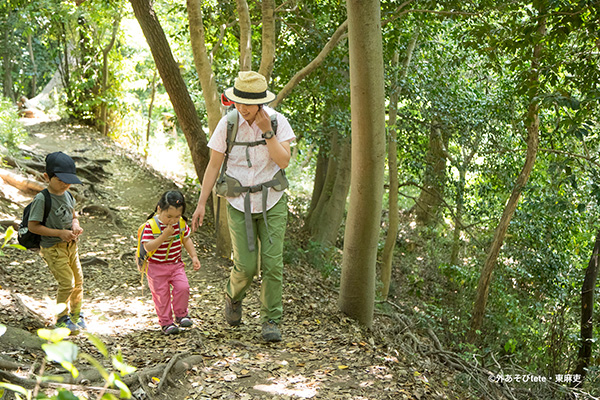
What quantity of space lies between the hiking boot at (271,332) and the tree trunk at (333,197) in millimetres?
7576

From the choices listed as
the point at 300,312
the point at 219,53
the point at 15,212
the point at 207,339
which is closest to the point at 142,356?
the point at 207,339

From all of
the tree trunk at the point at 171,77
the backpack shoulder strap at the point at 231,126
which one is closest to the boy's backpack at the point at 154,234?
the backpack shoulder strap at the point at 231,126

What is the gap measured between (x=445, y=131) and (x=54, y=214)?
8380 mm

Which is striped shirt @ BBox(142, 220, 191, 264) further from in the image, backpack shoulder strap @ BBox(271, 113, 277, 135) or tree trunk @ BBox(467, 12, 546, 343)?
tree trunk @ BBox(467, 12, 546, 343)

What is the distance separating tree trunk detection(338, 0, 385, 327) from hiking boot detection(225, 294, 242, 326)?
136 centimetres

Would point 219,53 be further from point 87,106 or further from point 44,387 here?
point 44,387

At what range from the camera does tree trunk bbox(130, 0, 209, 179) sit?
8273 millimetres

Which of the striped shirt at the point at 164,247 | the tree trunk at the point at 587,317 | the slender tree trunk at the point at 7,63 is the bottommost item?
the tree trunk at the point at 587,317

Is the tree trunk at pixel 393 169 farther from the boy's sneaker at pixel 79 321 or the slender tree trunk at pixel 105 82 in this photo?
the slender tree trunk at pixel 105 82

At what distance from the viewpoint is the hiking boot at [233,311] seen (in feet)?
17.3

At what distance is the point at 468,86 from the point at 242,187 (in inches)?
332

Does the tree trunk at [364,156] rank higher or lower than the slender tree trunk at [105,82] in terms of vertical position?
lower

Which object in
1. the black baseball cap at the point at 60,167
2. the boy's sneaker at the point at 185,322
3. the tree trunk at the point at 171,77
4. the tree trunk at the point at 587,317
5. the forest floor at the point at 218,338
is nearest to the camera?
the forest floor at the point at 218,338

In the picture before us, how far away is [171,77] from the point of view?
863 centimetres
